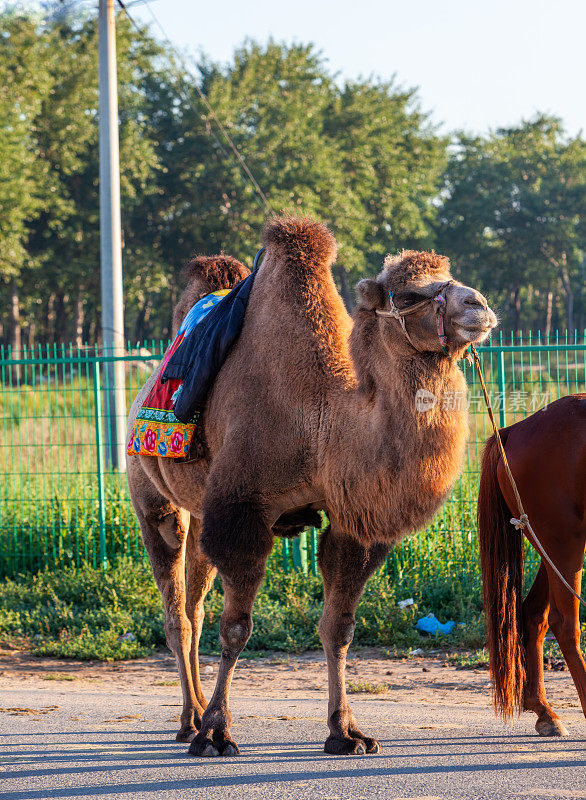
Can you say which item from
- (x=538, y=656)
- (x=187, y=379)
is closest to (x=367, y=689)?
(x=538, y=656)

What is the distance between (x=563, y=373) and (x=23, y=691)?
5.97m

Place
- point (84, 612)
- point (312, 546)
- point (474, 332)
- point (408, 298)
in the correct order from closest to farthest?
point (474, 332), point (408, 298), point (84, 612), point (312, 546)

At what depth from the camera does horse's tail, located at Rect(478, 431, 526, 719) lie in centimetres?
510

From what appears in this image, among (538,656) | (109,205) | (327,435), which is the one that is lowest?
(538,656)

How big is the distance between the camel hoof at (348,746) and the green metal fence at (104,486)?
4.16 m

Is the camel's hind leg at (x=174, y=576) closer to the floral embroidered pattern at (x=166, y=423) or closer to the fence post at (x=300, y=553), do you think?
the floral embroidered pattern at (x=166, y=423)

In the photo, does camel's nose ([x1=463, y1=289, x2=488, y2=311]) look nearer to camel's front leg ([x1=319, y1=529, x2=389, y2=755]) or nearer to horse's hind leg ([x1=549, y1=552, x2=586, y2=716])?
camel's front leg ([x1=319, y1=529, x2=389, y2=755])

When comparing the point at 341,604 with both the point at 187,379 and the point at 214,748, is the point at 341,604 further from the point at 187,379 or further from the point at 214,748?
the point at 187,379

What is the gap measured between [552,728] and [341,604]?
4.57 ft

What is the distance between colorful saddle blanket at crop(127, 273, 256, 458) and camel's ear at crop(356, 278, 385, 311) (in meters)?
1.05

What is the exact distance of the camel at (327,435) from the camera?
163 inches

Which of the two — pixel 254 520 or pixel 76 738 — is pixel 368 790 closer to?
pixel 254 520

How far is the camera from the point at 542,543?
5238 millimetres

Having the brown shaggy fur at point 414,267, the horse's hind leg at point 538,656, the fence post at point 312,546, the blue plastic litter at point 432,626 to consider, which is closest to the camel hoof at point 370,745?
the horse's hind leg at point 538,656
